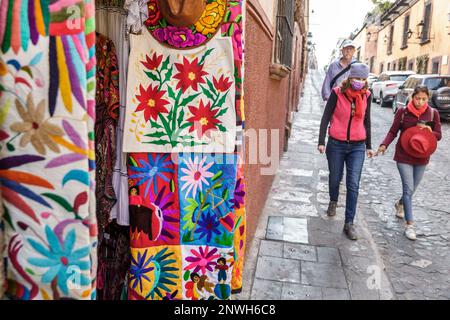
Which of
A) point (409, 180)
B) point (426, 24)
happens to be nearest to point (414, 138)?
point (409, 180)

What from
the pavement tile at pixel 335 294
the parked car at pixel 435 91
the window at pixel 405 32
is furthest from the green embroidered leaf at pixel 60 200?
the window at pixel 405 32

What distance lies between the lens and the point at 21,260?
3.61ft

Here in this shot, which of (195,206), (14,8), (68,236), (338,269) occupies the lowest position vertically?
(338,269)

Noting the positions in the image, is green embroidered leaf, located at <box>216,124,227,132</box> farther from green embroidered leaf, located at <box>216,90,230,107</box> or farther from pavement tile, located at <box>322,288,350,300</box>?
pavement tile, located at <box>322,288,350,300</box>

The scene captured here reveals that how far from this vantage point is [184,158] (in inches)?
76.1

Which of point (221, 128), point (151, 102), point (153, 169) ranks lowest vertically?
point (153, 169)

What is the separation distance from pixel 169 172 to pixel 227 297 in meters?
0.71

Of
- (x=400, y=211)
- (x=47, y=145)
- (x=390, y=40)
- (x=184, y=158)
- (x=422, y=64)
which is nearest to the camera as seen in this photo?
(x=47, y=145)

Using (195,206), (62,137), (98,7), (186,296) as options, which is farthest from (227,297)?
(98,7)

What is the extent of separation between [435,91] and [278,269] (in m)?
12.5

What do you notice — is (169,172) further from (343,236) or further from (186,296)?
(343,236)

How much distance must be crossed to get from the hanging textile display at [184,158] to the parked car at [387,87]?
720 inches

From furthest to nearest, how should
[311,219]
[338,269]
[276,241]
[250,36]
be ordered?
[311,219] < [276,241] < [338,269] < [250,36]

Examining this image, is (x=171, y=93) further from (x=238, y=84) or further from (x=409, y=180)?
(x=409, y=180)
